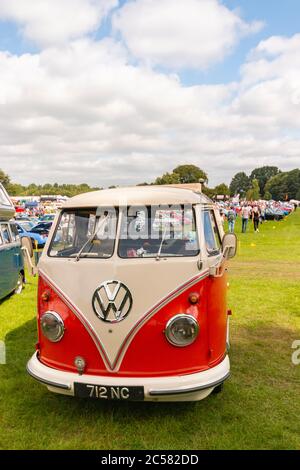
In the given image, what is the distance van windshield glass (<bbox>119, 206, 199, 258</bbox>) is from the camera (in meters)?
4.56

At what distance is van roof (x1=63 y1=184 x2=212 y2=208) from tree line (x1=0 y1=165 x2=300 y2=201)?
4458 centimetres

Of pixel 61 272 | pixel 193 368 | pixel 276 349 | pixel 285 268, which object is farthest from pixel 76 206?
pixel 285 268

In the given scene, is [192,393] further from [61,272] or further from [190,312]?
[61,272]

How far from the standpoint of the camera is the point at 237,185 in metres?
183

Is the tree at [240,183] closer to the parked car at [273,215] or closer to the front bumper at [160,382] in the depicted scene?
the parked car at [273,215]

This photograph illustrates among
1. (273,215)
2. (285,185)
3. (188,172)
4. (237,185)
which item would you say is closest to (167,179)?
(188,172)

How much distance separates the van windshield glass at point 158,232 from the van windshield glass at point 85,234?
0.53 ft

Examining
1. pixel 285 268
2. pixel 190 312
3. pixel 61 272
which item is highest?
pixel 61 272

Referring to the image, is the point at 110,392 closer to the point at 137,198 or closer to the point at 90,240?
the point at 90,240

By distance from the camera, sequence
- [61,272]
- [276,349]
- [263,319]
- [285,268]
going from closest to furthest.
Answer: [61,272] → [276,349] → [263,319] → [285,268]

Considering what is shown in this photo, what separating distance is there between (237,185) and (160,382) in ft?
603

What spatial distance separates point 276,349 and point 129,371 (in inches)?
130

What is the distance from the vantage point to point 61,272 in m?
4.50
